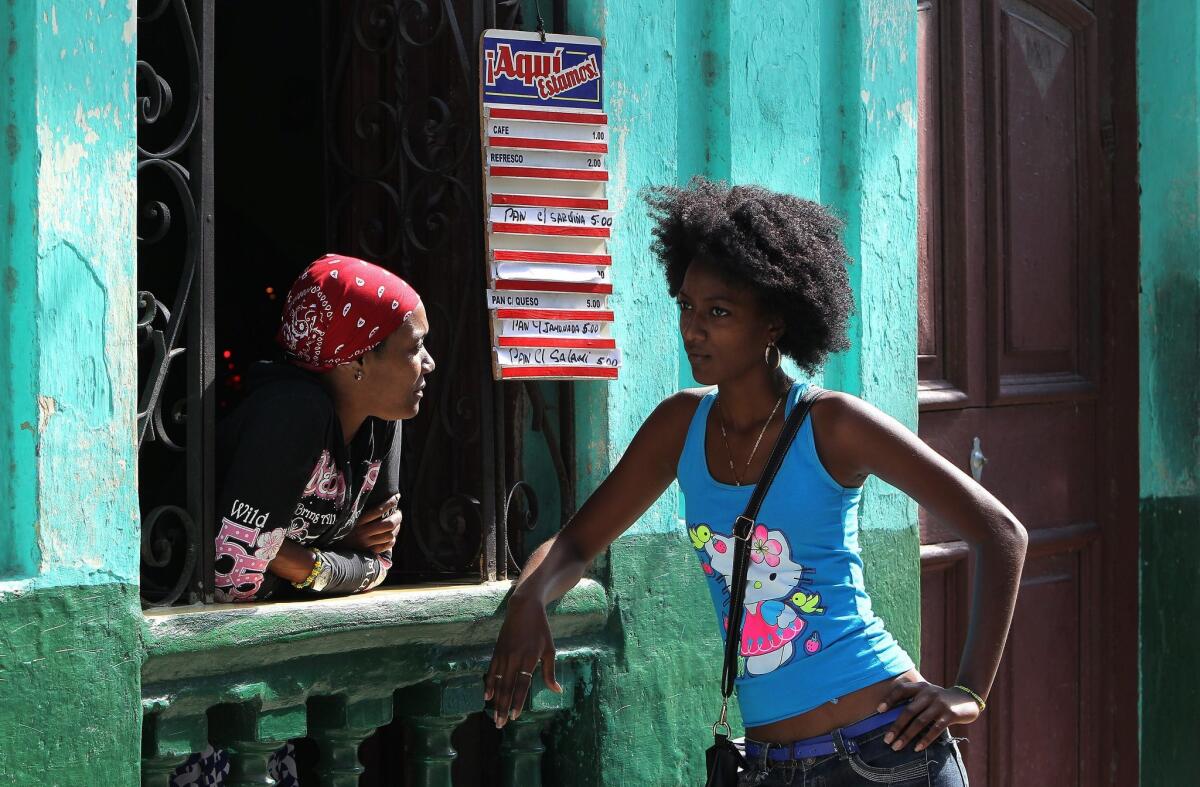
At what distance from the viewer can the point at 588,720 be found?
3.87 m

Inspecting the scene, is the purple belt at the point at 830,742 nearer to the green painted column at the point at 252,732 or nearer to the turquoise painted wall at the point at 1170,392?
the green painted column at the point at 252,732

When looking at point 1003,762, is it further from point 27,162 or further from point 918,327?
point 27,162

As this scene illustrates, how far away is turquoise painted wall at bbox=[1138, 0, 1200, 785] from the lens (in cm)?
554

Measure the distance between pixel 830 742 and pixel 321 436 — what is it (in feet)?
4.02

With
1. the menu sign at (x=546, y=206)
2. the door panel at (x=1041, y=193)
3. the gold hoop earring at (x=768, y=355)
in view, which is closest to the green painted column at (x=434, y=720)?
the menu sign at (x=546, y=206)

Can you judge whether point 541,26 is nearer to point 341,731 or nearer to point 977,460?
point 341,731

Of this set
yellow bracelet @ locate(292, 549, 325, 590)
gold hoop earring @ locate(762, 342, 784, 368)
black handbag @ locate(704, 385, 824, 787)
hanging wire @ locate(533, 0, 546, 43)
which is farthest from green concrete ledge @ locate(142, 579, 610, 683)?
hanging wire @ locate(533, 0, 546, 43)

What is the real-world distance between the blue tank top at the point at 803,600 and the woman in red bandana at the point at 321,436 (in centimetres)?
92

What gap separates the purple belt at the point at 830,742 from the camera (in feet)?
8.96

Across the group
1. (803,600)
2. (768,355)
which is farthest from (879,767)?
(768,355)

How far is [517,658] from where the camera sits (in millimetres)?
2826

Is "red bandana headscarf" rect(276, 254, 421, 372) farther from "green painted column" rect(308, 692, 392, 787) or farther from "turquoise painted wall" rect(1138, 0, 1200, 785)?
"turquoise painted wall" rect(1138, 0, 1200, 785)

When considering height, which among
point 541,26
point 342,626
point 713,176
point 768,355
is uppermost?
point 541,26

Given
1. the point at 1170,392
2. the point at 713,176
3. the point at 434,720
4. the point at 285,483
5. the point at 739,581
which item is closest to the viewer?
the point at 739,581
